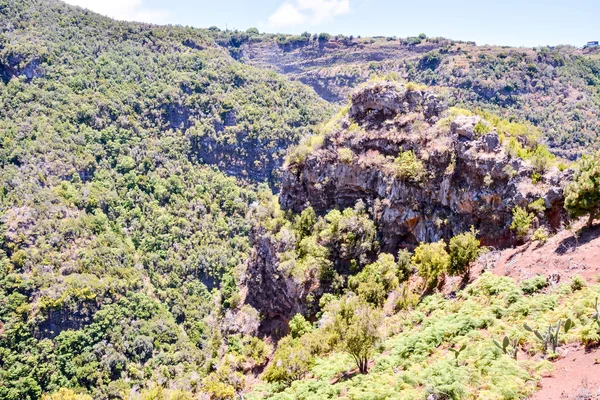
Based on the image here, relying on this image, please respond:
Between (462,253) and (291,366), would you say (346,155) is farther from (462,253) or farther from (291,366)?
(291,366)

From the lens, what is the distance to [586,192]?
84.9 ft

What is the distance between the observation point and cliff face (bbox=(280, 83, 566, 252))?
36.5 meters

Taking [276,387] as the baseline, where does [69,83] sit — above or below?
above

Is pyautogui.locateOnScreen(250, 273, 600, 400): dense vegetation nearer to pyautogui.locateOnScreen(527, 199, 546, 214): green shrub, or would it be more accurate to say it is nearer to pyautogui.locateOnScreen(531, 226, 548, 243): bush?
pyautogui.locateOnScreen(531, 226, 548, 243): bush

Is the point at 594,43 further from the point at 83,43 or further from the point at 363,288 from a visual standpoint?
the point at 83,43

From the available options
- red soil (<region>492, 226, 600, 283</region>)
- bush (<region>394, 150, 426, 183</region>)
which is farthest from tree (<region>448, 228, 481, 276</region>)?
bush (<region>394, 150, 426, 183</region>)

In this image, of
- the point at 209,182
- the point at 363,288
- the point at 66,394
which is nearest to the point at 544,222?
the point at 363,288

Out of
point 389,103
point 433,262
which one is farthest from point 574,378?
point 389,103

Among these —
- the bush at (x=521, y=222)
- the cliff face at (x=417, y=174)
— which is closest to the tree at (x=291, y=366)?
the cliff face at (x=417, y=174)

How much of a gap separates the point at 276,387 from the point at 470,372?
764 inches

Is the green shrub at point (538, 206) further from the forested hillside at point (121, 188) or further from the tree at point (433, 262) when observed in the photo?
the forested hillside at point (121, 188)

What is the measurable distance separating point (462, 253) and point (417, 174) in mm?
14048

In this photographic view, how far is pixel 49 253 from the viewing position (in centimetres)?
9075

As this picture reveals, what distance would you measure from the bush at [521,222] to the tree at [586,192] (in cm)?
536
